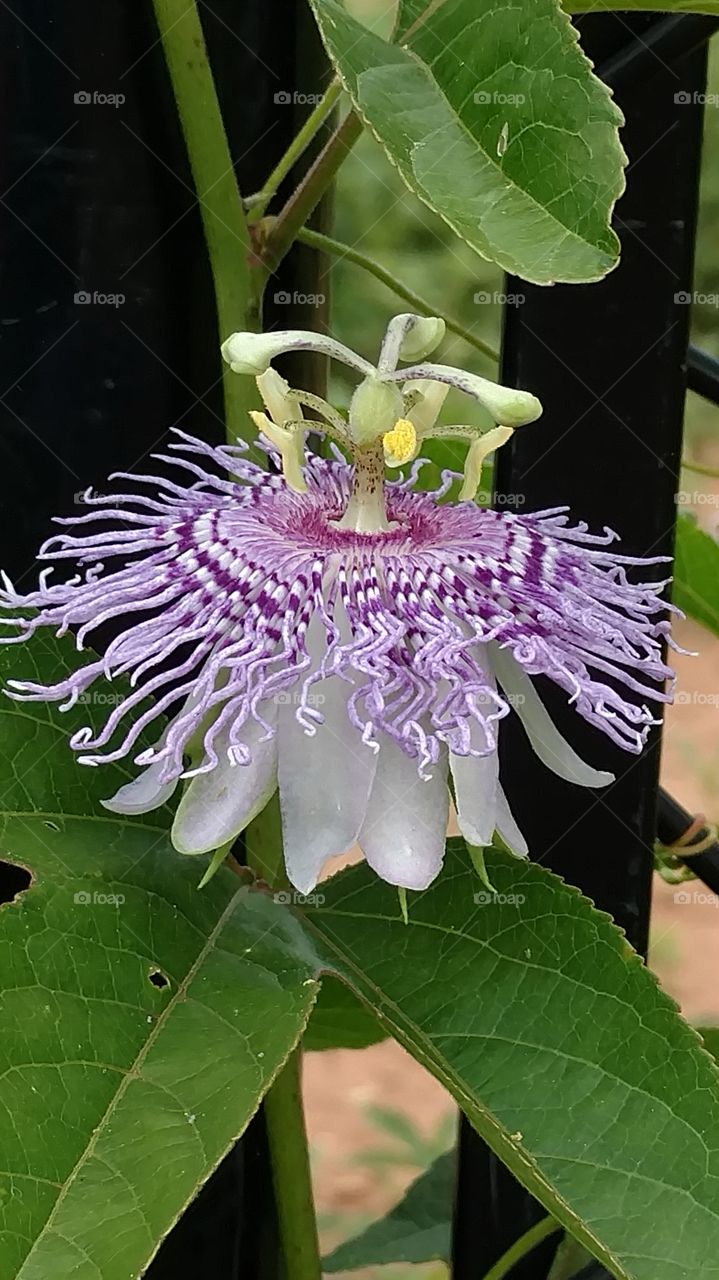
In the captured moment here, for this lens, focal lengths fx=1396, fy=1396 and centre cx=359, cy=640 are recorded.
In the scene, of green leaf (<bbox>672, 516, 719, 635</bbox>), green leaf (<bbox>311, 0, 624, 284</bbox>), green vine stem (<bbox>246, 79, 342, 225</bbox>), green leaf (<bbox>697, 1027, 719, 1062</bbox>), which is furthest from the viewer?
green leaf (<bbox>672, 516, 719, 635</bbox>)

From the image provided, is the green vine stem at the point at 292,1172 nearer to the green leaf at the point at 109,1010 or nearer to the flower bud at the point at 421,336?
the green leaf at the point at 109,1010

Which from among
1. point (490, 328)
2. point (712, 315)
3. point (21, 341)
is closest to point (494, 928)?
point (21, 341)

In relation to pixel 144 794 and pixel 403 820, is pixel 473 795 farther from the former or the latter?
pixel 144 794

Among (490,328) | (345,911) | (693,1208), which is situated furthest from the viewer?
(490,328)

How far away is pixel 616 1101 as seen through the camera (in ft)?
1.87

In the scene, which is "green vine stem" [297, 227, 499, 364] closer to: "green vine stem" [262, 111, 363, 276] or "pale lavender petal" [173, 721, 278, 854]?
"green vine stem" [262, 111, 363, 276]

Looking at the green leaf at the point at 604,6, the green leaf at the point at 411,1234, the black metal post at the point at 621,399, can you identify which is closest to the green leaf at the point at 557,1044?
the black metal post at the point at 621,399

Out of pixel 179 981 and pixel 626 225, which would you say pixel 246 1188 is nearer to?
pixel 179 981

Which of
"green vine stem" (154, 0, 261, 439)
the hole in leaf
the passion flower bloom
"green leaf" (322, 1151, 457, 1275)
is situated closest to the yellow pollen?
the passion flower bloom

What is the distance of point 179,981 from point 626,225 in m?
0.43

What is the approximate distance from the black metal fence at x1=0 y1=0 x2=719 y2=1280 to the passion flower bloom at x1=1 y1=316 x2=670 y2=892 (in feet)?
0.20

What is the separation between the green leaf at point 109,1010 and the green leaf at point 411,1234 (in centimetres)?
55

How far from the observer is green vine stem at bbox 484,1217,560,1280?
80 centimetres

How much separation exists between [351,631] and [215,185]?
0.24m
